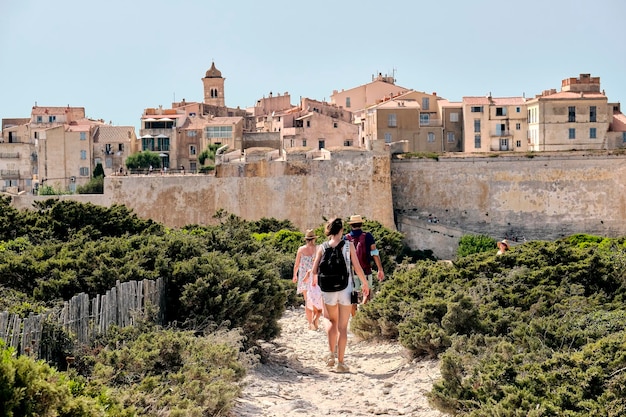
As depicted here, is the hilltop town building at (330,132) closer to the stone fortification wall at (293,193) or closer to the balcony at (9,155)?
the balcony at (9,155)

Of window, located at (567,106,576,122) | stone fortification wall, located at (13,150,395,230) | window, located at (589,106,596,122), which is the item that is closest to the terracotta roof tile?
window, located at (567,106,576,122)

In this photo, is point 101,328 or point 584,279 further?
point 584,279

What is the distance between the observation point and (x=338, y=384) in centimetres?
1117

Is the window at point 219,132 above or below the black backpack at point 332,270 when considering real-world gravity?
above

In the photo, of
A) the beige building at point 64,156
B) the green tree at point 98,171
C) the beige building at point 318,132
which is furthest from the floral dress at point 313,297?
the beige building at point 64,156

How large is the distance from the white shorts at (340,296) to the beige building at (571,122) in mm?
43912

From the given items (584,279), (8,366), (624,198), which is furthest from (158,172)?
(8,366)

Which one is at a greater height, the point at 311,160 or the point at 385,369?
the point at 311,160

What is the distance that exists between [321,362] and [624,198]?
106 feet

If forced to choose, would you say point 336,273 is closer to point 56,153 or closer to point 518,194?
point 518,194

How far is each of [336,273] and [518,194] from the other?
32.4 meters

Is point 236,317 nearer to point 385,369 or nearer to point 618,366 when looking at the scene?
point 385,369

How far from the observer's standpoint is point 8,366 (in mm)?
6723

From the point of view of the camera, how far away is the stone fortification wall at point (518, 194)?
4250cm
